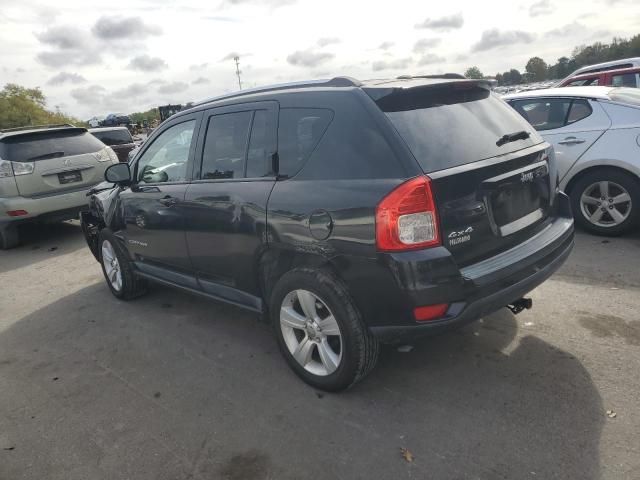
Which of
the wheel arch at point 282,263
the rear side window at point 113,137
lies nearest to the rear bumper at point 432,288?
the wheel arch at point 282,263

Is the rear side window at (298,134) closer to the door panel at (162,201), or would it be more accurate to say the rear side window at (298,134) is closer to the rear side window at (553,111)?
the door panel at (162,201)

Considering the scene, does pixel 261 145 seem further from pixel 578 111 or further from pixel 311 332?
pixel 578 111

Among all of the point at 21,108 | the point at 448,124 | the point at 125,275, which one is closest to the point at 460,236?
the point at 448,124

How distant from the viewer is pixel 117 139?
14930mm

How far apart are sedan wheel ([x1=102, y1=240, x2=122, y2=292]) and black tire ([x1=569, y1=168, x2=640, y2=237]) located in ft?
16.5

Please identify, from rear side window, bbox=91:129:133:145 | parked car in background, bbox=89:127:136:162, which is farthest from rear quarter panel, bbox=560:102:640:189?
rear side window, bbox=91:129:133:145

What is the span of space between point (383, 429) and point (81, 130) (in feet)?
24.9

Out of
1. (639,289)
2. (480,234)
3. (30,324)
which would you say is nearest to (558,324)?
(639,289)

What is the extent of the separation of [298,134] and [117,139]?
13.4 metres

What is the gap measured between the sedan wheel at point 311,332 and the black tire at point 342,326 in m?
0.05

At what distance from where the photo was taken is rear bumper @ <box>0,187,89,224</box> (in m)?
7.32

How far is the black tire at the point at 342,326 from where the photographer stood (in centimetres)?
278

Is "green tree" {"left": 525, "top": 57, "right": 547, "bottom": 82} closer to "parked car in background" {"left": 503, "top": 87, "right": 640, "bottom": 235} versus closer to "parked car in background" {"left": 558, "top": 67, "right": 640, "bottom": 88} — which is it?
"parked car in background" {"left": 558, "top": 67, "right": 640, "bottom": 88}

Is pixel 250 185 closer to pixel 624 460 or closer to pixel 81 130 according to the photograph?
pixel 624 460
